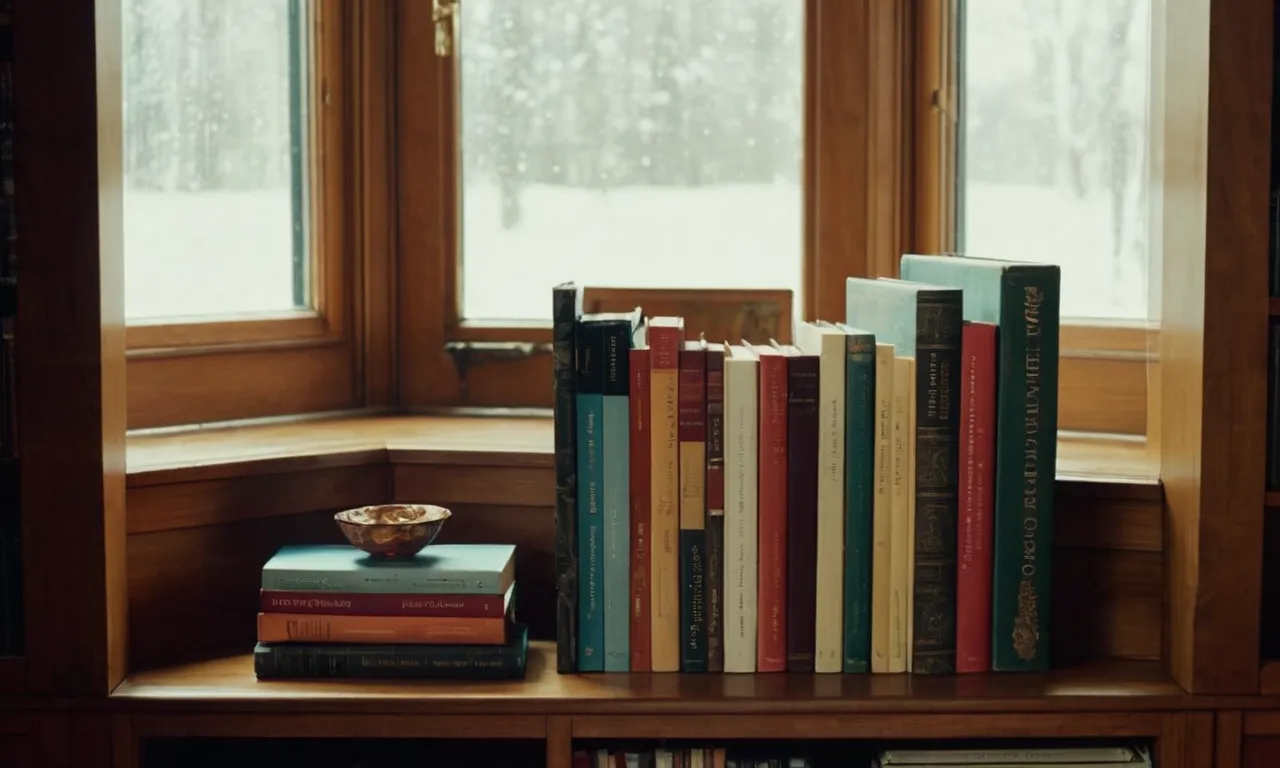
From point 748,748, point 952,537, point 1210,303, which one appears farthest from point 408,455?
point 1210,303

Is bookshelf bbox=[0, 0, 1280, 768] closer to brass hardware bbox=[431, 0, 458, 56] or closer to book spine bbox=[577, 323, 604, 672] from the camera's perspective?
book spine bbox=[577, 323, 604, 672]

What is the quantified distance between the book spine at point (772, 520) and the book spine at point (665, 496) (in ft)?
0.32

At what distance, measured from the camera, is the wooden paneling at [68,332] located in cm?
157

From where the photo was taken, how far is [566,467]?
1683 millimetres

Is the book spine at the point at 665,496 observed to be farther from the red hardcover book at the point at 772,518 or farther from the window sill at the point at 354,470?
the window sill at the point at 354,470

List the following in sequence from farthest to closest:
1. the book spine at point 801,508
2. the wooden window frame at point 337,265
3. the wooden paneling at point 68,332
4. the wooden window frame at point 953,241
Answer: the wooden window frame at point 337,265 < the wooden window frame at point 953,241 < the book spine at point 801,508 < the wooden paneling at point 68,332

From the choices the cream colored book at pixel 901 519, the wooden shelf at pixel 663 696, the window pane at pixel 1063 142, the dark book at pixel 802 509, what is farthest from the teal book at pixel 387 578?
the window pane at pixel 1063 142

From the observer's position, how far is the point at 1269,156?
5.18 ft

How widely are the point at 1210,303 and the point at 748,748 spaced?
0.72 m

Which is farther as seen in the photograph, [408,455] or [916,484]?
[408,455]

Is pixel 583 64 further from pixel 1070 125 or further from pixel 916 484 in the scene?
pixel 916 484

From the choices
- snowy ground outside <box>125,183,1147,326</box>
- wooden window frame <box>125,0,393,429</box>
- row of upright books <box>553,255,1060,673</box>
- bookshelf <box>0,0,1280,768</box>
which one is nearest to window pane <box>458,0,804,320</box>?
snowy ground outside <box>125,183,1147,326</box>

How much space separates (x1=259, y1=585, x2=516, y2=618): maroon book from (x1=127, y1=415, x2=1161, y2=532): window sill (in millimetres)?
175

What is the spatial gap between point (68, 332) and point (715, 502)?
2.43ft
